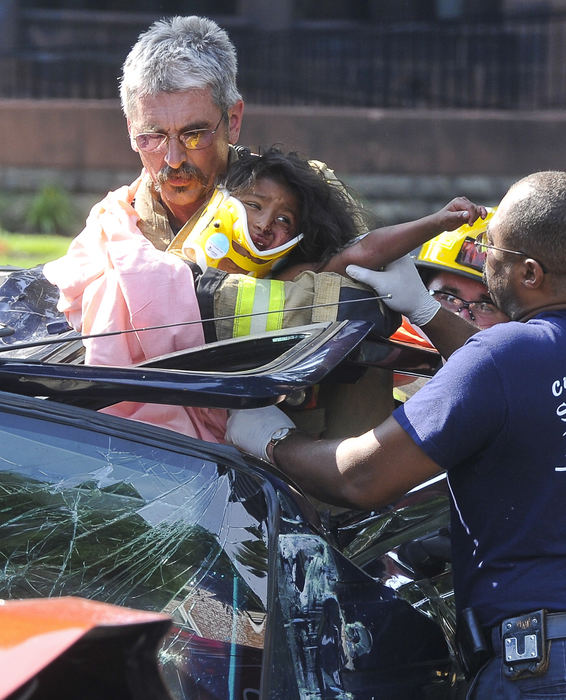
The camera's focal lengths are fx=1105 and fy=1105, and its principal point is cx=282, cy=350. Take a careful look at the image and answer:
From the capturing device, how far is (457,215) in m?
2.75

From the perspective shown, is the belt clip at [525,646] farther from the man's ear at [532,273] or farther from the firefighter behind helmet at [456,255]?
the firefighter behind helmet at [456,255]

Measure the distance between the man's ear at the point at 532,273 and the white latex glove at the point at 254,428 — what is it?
636 millimetres

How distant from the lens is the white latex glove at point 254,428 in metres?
2.52

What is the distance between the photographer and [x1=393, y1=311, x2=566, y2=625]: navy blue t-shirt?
2.17m

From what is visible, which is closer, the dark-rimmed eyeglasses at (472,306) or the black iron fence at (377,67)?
the dark-rimmed eyeglasses at (472,306)

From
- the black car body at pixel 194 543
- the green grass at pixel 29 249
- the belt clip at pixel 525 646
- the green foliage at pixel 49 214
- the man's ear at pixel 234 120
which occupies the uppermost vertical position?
the man's ear at pixel 234 120

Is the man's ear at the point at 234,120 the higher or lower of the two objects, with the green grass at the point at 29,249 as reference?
higher

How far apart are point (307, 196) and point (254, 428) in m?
0.80

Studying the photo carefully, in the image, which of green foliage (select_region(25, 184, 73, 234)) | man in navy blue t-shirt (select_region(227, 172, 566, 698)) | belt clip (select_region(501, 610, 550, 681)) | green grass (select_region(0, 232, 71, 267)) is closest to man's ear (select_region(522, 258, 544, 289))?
man in navy blue t-shirt (select_region(227, 172, 566, 698))

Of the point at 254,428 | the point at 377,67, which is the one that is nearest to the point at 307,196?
the point at 254,428

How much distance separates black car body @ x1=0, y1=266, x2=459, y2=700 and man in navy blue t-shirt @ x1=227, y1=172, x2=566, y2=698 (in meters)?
0.18

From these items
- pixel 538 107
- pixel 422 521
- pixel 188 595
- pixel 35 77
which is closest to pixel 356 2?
pixel 538 107

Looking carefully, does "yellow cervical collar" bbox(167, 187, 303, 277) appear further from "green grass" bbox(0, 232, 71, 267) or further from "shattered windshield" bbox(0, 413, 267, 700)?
"green grass" bbox(0, 232, 71, 267)

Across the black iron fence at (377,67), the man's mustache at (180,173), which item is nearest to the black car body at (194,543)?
the man's mustache at (180,173)
